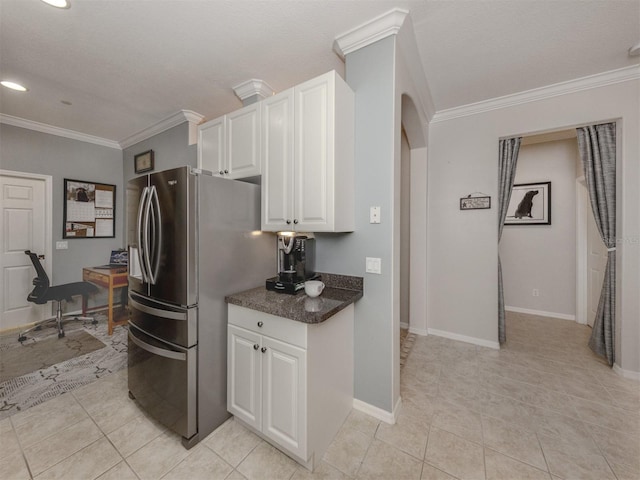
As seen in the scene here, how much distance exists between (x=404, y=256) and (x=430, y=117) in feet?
5.85

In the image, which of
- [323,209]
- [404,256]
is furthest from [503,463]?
[404,256]

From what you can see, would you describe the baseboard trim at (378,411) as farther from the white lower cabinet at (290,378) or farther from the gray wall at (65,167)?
the gray wall at (65,167)

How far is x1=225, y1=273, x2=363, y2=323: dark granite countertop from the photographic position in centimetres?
140

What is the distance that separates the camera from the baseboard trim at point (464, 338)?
2.87m

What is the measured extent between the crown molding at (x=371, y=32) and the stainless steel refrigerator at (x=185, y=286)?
1.30 meters

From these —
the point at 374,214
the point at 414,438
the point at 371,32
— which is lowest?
the point at 414,438

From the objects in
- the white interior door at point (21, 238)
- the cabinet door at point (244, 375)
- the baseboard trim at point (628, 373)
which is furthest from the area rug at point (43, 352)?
the baseboard trim at point (628, 373)

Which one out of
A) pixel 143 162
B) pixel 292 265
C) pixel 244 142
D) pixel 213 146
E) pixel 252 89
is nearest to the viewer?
pixel 292 265

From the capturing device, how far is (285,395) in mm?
1431

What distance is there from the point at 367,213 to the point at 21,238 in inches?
190

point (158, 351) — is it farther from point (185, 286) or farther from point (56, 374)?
point (56, 374)

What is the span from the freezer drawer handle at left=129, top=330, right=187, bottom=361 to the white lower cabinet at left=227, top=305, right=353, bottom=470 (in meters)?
0.29

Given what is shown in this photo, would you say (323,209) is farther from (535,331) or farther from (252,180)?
(535,331)

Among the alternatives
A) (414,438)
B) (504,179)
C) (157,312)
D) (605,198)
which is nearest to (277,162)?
(157,312)
